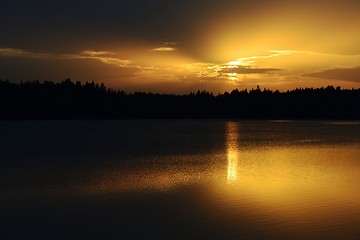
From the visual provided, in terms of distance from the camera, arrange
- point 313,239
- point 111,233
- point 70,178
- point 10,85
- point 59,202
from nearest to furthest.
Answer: point 313,239 < point 111,233 < point 59,202 < point 70,178 < point 10,85

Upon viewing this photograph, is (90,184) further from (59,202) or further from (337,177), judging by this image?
(337,177)

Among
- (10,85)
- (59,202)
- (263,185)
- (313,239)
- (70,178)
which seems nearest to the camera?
(313,239)

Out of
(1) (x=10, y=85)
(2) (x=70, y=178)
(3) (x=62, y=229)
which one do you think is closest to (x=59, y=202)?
(3) (x=62, y=229)

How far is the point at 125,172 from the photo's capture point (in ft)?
104

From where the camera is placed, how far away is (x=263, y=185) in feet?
83.2

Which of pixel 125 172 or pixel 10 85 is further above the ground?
pixel 10 85

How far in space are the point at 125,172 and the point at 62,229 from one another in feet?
53.6

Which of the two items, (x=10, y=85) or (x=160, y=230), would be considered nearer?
(x=160, y=230)

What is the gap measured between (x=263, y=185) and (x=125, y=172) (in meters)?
10.9

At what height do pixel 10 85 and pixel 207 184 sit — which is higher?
pixel 10 85

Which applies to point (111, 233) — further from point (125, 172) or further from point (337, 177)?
point (337, 177)

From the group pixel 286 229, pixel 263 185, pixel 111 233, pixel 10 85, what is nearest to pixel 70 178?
pixel 263 185

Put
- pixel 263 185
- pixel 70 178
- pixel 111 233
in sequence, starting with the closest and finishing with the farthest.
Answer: pixel 111 233, pixel 263 185, pixel 70 178

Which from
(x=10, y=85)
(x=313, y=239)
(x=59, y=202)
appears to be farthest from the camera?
(x=10, y=85)
